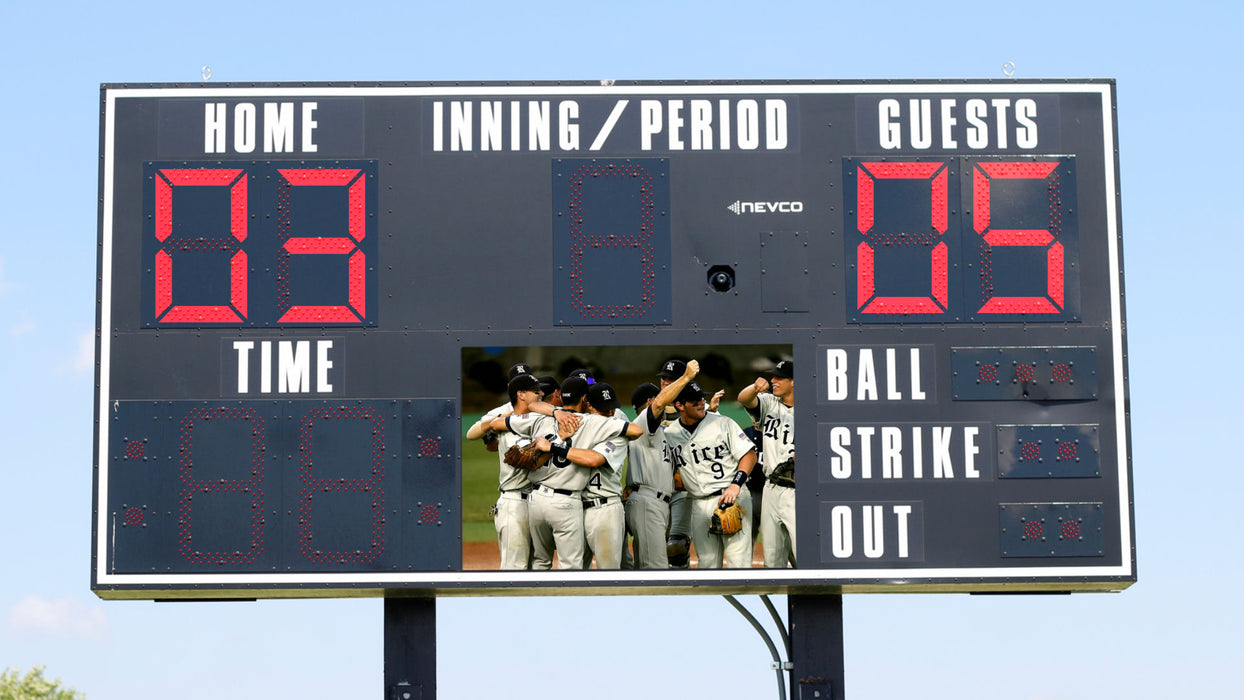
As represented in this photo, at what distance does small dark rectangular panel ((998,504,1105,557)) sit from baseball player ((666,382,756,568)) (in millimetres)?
1751

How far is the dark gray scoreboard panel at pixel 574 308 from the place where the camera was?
1023 centimetres

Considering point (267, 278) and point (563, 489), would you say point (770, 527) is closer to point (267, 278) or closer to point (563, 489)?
point (563, 489)

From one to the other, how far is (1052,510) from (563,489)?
3318 millimetres

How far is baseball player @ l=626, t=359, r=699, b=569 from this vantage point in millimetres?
10539

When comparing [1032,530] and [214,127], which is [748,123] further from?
[214,127]

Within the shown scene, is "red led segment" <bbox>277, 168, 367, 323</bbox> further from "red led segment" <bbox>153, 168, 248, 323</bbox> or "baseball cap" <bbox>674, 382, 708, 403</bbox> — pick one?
"baseball cap" <bbox>674, 382, 708, 403</bbox>

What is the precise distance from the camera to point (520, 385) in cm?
1035

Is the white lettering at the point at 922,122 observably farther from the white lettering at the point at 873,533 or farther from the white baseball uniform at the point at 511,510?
the white baseball uniform at the point at 511,510

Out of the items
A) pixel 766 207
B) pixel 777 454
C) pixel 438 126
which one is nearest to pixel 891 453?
pixel 777 454

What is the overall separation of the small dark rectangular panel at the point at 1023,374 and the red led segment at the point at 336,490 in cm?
391

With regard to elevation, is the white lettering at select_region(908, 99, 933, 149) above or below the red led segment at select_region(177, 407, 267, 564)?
above

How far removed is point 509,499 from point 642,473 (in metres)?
0.97

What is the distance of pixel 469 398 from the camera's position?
33.8 feet

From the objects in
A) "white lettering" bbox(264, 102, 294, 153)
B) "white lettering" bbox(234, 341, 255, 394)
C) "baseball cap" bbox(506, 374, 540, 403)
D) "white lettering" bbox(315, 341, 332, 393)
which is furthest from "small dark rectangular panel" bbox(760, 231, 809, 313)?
"white lettering" bbox(234, 341, 255, 394)
